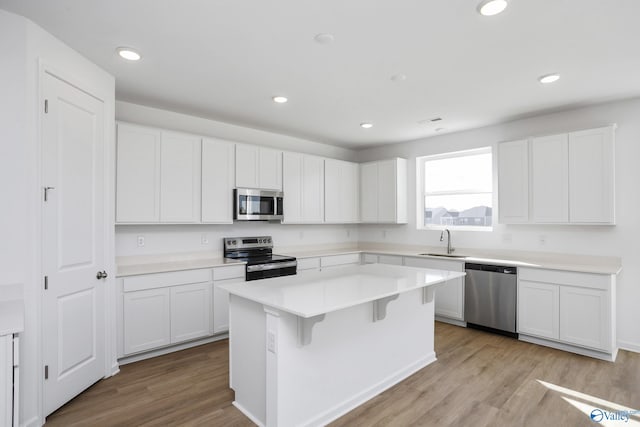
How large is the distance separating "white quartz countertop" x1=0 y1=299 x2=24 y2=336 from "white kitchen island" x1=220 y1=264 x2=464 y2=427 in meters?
1.13

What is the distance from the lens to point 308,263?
4.71 meters

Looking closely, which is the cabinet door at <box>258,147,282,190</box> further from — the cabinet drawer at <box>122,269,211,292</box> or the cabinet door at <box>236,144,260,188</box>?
the cabinet drawer at <box>122,269,211,292</box>

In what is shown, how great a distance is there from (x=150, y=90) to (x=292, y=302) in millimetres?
2707

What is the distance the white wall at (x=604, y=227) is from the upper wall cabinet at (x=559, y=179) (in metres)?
0.28

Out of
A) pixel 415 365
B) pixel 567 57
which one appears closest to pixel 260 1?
pixel 567 57

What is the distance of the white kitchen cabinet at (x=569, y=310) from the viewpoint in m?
3.27

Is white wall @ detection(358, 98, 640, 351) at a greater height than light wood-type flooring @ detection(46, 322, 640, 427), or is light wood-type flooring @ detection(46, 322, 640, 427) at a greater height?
white wall @ detection(358, 98, 640, 351)

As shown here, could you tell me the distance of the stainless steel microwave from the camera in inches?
164

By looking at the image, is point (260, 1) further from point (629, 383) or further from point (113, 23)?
point (629, 383)

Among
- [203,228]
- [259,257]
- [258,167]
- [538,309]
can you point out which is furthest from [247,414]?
[538,309]

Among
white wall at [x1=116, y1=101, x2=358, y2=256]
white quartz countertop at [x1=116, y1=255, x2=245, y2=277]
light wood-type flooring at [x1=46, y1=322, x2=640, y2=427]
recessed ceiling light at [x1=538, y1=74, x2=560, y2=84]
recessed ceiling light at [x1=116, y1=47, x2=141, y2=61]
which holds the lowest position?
light wood-type flooring at [x1=46, y1=322, x2=640, y2=427]

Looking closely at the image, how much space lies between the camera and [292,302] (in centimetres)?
194

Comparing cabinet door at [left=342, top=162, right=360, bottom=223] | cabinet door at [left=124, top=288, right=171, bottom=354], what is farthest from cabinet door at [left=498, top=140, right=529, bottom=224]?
cabinet door at [left=124, top=288, right=171, bottom=354]

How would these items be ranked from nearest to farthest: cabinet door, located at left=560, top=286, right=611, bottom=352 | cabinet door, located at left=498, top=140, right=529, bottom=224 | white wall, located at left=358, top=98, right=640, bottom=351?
cabinet door, located at left=560, top=286, right=611, bottom=352
white wall, located at left=358, top=98, right=640, bottom=351
cabinet door, located at left=498, top=140, right=529, bottom=224
